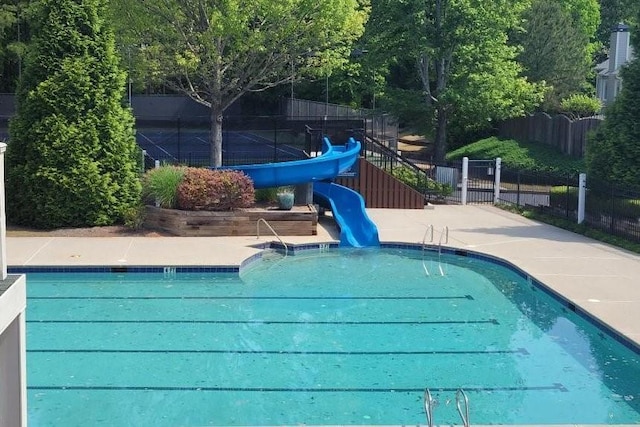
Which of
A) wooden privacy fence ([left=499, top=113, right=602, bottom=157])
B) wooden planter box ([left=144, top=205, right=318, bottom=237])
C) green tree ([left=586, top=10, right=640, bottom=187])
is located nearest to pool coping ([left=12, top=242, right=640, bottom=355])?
wooden planter box ([left=144, top=205, right=318, bottom=237])

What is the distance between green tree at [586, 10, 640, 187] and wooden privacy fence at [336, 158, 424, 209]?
4941 millimetres

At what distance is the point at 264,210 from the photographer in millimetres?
16938

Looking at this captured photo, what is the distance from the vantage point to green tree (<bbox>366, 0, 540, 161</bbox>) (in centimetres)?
2991

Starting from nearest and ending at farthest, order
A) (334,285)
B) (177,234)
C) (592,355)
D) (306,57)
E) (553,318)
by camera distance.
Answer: (592,355) → (553,318) → (334,285) → (177,234) → (306,57)

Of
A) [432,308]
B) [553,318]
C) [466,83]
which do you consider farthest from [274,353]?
[466,83]

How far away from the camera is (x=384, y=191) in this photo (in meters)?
21.8

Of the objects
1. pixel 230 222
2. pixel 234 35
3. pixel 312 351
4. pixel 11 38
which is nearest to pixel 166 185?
pixel 230 222

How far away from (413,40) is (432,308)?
20529 millimetres

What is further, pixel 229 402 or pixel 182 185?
pixel 182 185

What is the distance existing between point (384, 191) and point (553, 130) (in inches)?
681

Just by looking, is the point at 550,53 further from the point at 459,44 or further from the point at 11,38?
the point at 11,38

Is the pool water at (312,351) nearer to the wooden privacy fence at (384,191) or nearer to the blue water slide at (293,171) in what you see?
the blue water slide at (293,171)

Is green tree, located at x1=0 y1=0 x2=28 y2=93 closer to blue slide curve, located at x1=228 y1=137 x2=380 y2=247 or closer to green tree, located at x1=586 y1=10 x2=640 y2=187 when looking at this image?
blue slide curve, located at x1=228 y1=137 x2=380 y2=247

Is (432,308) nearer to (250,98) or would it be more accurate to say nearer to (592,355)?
(592,355)
